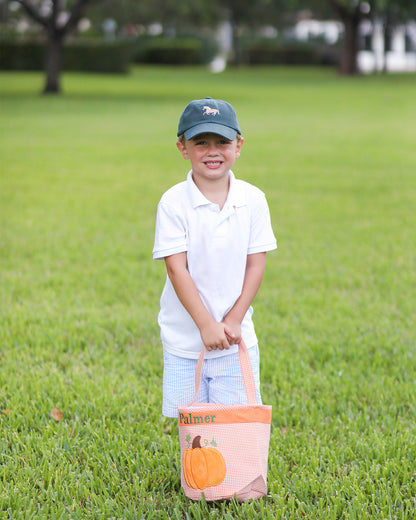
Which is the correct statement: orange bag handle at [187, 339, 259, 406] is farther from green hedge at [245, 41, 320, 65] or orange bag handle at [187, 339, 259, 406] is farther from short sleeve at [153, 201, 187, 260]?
green hedge at [245, 41, 320, 65]

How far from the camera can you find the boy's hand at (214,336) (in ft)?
7.43

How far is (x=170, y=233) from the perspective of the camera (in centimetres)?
229

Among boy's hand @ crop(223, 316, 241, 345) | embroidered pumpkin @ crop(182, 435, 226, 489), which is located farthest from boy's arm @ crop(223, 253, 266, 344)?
embroidered pumpkin @ crop(182, 435, 226, 489)

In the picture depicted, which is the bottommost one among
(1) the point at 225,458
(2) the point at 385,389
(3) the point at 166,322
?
(2) the point at 385,389

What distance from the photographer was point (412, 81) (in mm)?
33531

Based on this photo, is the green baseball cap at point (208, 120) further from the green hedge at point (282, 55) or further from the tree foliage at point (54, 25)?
the green hedge at point (282, 55)

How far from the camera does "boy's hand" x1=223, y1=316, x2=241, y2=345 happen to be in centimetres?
230

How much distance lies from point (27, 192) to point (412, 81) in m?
29.4

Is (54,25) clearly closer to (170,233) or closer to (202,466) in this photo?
(170,233)

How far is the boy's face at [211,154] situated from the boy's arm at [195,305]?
0.96 ft

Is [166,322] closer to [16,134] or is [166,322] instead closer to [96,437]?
[96,437]

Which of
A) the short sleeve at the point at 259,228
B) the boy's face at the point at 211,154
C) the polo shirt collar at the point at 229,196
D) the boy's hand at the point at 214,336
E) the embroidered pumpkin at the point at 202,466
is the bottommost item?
the embroidered pumpkin at the point at 202,466

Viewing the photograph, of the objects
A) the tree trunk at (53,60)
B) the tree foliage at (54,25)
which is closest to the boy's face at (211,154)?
the tree foliage at (54,25)

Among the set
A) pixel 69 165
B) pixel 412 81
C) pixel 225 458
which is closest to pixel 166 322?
pixel 225 458
